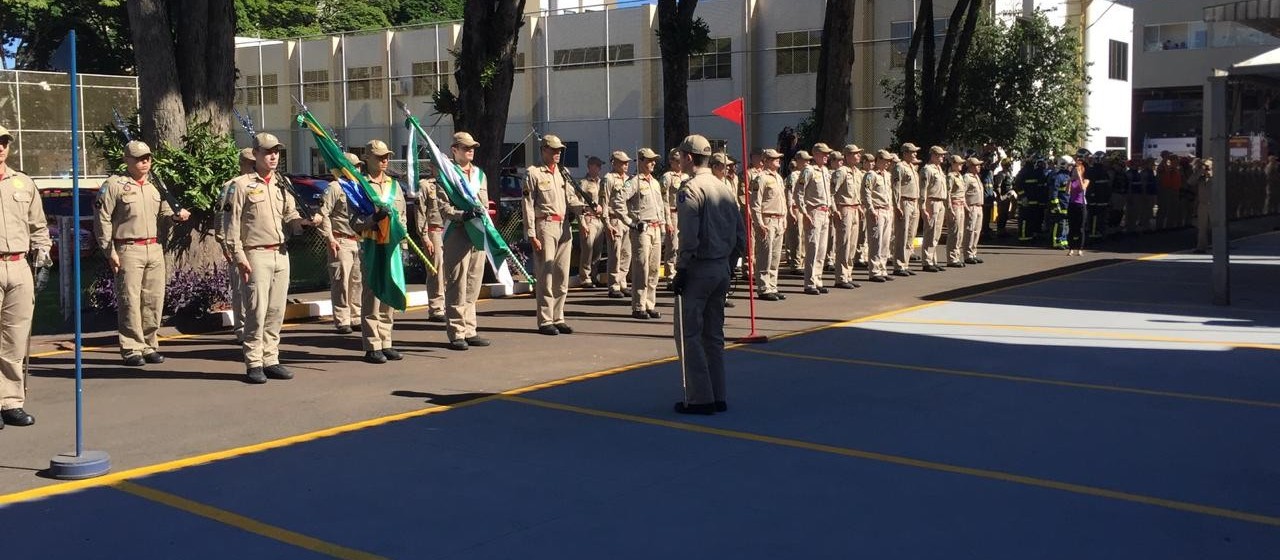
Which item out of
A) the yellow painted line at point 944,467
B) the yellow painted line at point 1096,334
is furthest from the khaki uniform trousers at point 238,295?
the yellow painted line at point 1096,334

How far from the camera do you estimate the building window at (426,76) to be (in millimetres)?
47438

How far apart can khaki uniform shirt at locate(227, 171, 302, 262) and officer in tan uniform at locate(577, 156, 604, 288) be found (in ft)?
17.1

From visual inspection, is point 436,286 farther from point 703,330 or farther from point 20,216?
point 703,330

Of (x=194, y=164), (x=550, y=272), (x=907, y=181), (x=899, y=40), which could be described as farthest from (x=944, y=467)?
(x=899, y=40)

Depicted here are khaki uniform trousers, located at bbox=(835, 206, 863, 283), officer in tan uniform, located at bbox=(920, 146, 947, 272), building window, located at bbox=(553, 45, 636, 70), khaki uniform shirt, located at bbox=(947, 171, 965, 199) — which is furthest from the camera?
building window, located at bbox=(553, 45, 636, 70)

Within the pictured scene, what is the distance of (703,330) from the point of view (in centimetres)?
887

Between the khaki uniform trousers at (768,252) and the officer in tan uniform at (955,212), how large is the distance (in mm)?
5122

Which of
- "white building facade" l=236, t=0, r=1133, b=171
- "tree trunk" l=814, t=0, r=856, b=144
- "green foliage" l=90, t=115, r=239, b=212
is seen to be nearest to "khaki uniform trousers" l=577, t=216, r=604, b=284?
"green foliage" l=90, t=115, r=239, b=212

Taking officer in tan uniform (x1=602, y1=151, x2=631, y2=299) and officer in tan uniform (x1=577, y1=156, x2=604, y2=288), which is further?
officer in tan uniform (x1=577, y1=156, x2=604, y2=288)

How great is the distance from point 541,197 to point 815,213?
17.4ft

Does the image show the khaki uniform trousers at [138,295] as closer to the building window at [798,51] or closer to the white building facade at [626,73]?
the white building facade at [626,73]

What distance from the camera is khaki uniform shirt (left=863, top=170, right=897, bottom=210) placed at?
729 inches

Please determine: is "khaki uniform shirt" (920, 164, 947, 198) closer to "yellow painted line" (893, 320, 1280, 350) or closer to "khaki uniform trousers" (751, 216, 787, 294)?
"khaki uniform trousers" (751, 216, 787, 294)

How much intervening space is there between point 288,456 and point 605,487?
6.93ft
